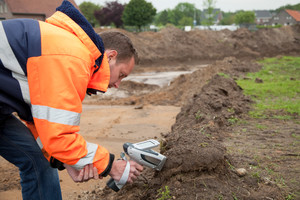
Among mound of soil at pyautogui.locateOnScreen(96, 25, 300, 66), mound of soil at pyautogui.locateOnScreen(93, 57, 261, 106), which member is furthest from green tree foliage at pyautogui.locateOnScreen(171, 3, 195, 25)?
mound of soil at pyautogui.locateOnScreen(93, 57, 261, 106)

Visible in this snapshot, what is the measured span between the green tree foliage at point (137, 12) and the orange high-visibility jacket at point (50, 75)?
106ft

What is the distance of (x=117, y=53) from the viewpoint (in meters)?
2.29

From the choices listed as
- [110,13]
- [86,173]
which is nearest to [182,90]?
[86,173]

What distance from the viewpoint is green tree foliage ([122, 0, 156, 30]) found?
32.8 meters

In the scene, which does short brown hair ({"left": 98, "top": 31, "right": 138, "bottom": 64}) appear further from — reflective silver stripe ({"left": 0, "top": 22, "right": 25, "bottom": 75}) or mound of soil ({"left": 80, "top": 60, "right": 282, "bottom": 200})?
mound of soil ({"left": 80, "top": 60, "right": 282, "bottom": 200})

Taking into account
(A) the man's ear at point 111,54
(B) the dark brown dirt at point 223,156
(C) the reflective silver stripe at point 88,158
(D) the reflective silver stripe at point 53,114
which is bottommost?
(B) the dark brown dirt at point 223,156

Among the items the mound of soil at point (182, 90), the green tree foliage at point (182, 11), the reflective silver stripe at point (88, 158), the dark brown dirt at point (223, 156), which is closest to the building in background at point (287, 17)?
the green tree foliage at point (182, 11)

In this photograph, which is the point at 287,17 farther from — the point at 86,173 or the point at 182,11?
the point at 86,173

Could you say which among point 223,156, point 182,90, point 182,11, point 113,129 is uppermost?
point 182,11

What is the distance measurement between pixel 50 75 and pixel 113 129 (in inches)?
177

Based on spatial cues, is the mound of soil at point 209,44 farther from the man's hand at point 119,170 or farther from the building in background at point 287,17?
the building in background at point 287,17

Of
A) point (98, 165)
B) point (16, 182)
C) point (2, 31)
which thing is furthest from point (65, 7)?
point (16, 182)

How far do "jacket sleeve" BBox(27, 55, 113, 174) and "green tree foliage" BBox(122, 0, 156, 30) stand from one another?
107ft

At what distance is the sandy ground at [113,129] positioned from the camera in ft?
11.7
